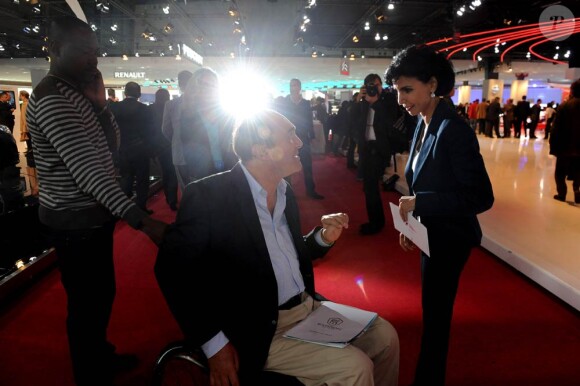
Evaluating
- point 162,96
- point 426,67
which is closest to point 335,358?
point 426,67

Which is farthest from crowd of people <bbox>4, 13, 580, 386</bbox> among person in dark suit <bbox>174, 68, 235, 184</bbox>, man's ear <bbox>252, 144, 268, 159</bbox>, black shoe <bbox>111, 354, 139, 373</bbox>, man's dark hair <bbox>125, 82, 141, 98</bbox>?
man's dark hair <bbox>125, 82, 141, 98</bbox>

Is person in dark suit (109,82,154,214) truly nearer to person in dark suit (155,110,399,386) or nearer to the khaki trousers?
person in dark suit (155,110,399,386)

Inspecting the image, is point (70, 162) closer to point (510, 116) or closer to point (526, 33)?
point (510, 116)

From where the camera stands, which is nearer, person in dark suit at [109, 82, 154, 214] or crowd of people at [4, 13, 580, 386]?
crowd of people at [4, 13, 580, 386]

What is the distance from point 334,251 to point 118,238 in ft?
8.13

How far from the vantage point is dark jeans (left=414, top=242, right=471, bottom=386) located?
1.74 meters

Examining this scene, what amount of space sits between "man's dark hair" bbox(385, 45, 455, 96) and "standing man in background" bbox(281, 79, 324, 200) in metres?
4.46

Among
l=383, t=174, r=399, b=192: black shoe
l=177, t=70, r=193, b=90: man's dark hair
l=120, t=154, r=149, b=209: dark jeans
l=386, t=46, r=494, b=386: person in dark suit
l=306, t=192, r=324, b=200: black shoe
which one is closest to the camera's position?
l=386, t=46, r=494, b=386: person in dark suit

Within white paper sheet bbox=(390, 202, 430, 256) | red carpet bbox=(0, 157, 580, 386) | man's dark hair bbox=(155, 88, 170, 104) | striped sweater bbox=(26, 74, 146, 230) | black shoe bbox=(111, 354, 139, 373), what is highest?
man's dark hair bbox=(155, 88, 170, 104)

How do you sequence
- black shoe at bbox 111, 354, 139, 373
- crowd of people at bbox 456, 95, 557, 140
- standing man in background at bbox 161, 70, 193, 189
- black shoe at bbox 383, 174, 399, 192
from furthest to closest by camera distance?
1. crowd of people at bbox 456, 95, 557, 140
2. black shoe at bbox 383, 174, 399, 192
3. standing man in background at bbox 161, 70, 193, 189
4. black shoe at bbox 111, 354, 139, 373

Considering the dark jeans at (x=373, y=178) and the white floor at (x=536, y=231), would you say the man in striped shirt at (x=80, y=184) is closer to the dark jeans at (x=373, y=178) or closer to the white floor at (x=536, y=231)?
the white floor at (x=536, y=231)

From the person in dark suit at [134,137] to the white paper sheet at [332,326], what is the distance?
4483 millimetres

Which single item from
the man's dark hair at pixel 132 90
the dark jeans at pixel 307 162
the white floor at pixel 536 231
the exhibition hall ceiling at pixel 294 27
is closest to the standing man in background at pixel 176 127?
the man's dark hair at pixel 132 90

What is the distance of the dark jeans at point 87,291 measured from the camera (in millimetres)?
1702
